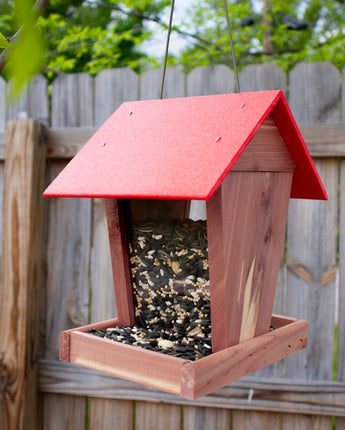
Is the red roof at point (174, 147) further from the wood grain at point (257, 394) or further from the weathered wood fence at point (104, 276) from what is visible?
the wood grain at point (257, 394)

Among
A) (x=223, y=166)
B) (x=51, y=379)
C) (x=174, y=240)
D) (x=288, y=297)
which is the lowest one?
(x=51, y=379)

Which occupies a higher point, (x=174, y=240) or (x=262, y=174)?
(x=262, y=174)

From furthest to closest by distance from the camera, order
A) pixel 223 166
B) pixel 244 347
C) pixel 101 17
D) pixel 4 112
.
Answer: pixel 101 17 → pixel 4 112 → pixel 244 347 → pixel 223 166

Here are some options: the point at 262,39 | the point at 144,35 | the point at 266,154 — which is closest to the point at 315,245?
the point at 266,154

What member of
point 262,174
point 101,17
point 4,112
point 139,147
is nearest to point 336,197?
point 262,174

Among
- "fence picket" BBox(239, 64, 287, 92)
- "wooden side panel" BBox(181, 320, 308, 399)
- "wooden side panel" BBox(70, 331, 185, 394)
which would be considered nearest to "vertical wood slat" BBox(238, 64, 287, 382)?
"fence picket" BBox(239, 64, 287, 92)

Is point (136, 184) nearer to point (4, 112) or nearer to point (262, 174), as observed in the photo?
point (262, 174)

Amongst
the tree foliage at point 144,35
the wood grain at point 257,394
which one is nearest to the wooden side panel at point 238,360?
the tree foliage at point 144,35

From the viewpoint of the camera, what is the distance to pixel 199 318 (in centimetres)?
93

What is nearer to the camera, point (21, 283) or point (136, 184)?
point (136, 184)

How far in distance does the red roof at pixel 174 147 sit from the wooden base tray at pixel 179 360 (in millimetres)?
277

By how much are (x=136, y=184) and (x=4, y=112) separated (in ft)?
4.25

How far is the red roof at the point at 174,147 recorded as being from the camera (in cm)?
74

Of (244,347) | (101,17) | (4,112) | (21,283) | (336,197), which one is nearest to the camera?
(244,347)
